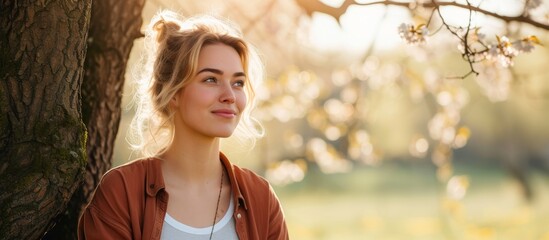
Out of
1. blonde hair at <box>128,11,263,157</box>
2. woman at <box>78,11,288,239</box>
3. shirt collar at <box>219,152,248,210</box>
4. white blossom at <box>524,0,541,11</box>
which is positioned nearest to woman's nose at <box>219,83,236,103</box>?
woman at <box>78,11,288,239</box>

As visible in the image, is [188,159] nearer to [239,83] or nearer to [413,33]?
[239,83]

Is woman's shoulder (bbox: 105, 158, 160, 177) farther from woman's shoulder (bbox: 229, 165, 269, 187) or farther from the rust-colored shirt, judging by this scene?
woman's shoulder (bbox: 229, 165, 269, 187)

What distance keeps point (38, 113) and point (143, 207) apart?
1.35 ft

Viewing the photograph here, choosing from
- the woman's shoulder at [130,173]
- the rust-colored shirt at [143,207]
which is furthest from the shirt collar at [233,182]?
the woman's shoulder at [130,173]

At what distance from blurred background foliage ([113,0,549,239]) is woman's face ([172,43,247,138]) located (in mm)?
422

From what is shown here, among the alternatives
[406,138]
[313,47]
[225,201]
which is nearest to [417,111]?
[406,138]

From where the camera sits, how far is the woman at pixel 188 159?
2.54m

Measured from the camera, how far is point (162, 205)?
8.50ft

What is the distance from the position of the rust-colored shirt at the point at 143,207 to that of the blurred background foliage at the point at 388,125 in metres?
0.47

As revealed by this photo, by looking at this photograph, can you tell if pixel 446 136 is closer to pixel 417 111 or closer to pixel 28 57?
pixel 28 57

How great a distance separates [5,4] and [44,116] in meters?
0.35

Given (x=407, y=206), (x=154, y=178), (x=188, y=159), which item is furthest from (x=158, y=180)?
(x=407, y=206)

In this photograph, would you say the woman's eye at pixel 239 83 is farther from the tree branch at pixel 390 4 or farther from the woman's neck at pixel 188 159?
the tree branch at pixel 390 4

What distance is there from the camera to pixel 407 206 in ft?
52.7
